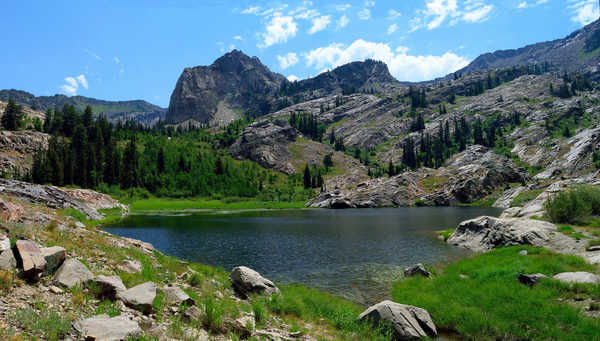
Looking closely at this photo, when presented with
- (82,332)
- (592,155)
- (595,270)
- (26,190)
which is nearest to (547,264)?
(595,270)

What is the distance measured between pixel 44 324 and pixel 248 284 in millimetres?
13112

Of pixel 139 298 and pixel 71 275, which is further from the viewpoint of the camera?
pixel 71 275

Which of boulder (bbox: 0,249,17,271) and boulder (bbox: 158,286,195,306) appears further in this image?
boulder (bbox: 158,286,195,306)

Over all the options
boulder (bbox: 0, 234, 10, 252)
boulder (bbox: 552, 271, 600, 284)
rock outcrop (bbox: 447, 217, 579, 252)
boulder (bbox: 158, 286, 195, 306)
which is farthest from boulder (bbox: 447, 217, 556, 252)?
boulder (bbox: 0, 234, 10, 252)

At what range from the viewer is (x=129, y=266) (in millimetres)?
19234

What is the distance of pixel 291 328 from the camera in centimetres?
1672

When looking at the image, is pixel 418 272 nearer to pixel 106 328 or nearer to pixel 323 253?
pixel 323 253

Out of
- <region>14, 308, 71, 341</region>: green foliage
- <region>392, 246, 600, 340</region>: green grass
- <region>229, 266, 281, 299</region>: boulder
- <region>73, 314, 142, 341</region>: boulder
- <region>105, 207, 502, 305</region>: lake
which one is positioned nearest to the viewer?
<region>14, 308, 71, 341</region>: green foliage

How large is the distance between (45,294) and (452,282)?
29169mm

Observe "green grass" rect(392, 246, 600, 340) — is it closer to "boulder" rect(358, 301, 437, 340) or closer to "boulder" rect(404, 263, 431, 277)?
"boulder" rect(404, 263, 431, 277)

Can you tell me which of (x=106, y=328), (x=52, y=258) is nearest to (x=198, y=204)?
(x=52, y=258)

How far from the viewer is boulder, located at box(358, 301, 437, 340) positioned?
58.7ft

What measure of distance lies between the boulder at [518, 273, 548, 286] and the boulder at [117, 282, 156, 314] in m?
26.7

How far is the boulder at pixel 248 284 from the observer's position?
2153 centimetres
